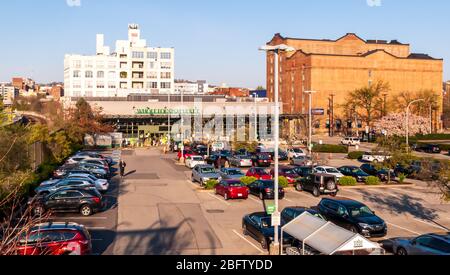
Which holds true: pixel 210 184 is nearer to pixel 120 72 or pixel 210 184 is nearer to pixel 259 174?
pixel 259 174

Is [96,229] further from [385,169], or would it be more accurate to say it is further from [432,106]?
[432,106]

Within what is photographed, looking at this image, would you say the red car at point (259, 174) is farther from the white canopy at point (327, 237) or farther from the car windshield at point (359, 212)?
the white canopy at point (327, 237)

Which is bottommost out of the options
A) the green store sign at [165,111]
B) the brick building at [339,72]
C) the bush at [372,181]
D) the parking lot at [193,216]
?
the parking lot at [193,216]

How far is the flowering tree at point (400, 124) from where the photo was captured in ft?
269

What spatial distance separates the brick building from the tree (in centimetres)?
457

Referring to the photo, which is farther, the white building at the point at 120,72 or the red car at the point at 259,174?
the white building at the point at 120,72

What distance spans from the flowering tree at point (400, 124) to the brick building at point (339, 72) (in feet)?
37.4

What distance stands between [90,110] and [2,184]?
5388 cm

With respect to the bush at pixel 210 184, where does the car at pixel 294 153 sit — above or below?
above

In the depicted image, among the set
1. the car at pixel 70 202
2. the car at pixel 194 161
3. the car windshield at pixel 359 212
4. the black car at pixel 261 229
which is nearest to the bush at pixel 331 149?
the car at pixel 194 161

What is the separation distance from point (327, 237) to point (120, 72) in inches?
4133

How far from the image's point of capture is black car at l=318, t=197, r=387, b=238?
1938 centimetres

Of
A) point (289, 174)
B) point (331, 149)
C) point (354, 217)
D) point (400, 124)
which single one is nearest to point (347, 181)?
point (289, 174)
